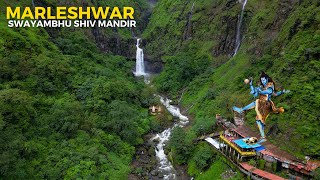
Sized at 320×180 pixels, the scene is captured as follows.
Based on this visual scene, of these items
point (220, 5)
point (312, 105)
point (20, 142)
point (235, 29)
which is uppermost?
point (220, 5)

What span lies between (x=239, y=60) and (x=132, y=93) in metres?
20.0

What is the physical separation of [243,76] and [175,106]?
15.3 metres

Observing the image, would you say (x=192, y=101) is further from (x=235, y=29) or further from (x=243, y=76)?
(x=235, y=29)

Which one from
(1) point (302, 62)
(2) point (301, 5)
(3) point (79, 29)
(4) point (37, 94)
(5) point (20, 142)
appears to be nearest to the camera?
(5) point (20, 142)

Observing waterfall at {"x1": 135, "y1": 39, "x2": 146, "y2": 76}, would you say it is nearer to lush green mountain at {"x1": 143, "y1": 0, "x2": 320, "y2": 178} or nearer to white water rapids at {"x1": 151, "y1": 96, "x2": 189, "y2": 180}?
lush green mountain at {"x1": 143, "y1": 0, "x2": 320, "y2": 178}

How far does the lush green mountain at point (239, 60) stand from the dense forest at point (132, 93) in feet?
0.46

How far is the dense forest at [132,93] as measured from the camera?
30.9m

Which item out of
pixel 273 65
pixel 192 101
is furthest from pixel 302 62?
pixel 192 101

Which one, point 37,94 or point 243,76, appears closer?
point 37,94

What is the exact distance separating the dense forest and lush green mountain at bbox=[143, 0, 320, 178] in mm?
140

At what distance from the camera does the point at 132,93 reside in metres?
51.7

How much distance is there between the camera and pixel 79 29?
7088cm

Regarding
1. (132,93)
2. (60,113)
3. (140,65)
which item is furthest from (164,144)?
(140,65)

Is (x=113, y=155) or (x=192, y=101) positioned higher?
(x=192, y=101)
